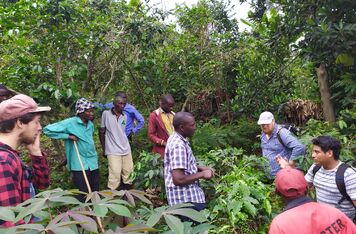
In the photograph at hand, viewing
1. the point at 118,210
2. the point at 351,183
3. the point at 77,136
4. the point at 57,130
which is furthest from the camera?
the point at 77,136

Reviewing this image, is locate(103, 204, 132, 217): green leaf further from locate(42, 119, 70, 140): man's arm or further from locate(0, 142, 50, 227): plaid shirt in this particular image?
locate(42, 119, 70, 140): man's arm

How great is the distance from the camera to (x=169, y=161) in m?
3.23

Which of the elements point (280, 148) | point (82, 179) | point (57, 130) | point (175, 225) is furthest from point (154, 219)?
point (82, 179)

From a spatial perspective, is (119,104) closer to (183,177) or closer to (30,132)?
(183,177)

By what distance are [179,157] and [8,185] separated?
4.98ft

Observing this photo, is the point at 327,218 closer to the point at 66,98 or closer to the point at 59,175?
the point at 66,98

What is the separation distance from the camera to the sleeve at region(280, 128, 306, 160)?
414cm

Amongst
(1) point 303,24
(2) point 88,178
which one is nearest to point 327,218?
(2) point 88,178

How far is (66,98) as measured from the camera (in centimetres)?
512

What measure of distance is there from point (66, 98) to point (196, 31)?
4729 mm

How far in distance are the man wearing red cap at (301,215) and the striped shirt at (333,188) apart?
81 centimetres

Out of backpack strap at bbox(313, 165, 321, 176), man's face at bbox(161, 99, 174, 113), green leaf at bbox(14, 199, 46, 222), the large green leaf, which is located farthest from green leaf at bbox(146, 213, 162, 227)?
man's face at bbox(161, 99, 174, 113)

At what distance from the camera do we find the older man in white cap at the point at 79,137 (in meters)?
4.68

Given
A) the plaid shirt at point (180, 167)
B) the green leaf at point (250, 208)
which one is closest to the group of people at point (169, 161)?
the plaid shirt at point (180, 167)
